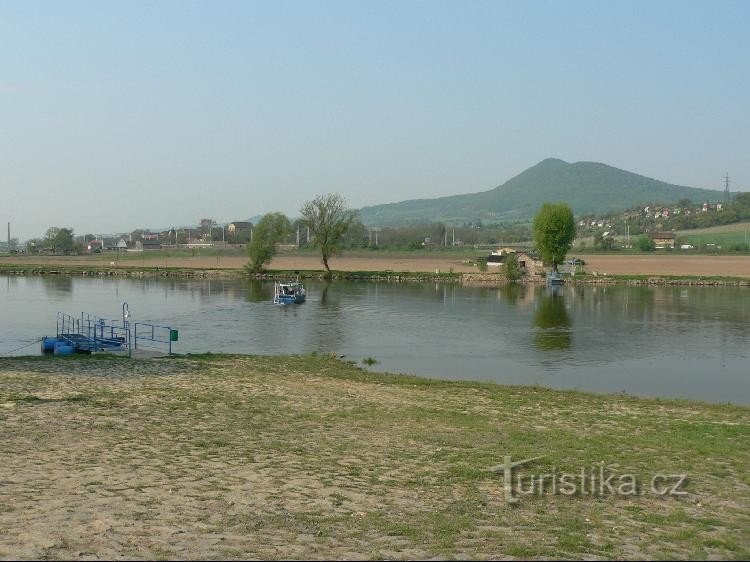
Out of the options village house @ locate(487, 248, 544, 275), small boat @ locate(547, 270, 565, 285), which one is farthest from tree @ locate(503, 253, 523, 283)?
small boat @ locate(547, 270, 565, 285)

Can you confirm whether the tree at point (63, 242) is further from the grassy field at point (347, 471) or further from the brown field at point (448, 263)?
the grassy field at point (347, 471)

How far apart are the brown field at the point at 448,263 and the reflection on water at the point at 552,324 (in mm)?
31394

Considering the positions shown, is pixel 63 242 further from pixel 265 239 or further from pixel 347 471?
pixel 347 471

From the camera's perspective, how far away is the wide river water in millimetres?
28312

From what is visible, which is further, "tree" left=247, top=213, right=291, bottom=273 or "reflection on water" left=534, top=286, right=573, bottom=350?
"tree" left=247, top=213, right=291, bottom=273

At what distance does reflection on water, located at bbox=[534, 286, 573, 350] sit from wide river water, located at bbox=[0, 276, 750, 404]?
0.09 meters

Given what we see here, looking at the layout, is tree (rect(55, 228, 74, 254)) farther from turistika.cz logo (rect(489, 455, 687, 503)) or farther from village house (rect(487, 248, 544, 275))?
turistika.cz logo (rect(489, 455, 687, 503))

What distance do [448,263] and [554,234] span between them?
21.9 meters

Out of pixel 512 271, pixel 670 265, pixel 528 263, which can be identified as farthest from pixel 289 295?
pixel 670 265

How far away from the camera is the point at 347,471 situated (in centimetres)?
1180

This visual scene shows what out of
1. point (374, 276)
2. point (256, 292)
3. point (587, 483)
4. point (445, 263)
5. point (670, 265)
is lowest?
point (256, 292)

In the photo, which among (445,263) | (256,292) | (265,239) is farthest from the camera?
(445,263)

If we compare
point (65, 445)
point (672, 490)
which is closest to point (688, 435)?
point (672, 490)

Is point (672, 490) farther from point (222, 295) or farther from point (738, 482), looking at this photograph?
point (222, 295)
